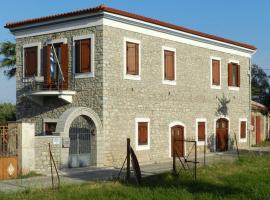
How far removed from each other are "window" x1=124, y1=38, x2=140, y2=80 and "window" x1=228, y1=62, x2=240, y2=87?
9.27 meters

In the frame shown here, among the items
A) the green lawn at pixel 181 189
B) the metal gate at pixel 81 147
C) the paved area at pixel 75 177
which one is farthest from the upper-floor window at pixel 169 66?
the green lawn at pixel 181 189

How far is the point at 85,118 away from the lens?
72.6 feet

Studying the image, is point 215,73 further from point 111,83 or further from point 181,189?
point 181,189

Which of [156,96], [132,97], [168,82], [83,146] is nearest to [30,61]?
[132,97]

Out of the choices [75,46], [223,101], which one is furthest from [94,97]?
[223,101]

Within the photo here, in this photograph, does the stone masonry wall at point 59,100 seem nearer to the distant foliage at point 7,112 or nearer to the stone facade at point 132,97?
the stone facade at point 132,97

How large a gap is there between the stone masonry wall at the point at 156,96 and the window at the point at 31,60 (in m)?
4.22

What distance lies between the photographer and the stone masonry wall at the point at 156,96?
22.8 metres

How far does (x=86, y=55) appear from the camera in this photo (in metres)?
23.0

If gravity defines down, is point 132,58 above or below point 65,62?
above

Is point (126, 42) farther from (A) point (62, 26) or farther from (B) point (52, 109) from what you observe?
(B) point (52, 109)

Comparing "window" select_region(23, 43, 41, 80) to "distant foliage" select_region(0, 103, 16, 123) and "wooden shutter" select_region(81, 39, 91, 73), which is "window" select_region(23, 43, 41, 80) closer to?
"wooden shutter" select_region(81, 39, 91, 73)

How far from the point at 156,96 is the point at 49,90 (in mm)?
5657

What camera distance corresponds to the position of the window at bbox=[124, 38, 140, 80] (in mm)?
23641
